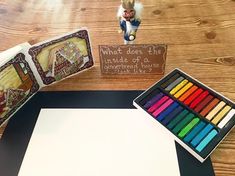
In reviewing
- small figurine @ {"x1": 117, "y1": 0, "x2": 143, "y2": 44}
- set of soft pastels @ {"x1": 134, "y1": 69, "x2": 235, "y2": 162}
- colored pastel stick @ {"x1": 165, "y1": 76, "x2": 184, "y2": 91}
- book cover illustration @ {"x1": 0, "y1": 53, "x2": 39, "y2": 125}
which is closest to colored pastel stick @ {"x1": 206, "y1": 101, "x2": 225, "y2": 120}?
set of soft pastels @ {"x1": 134, "y1": 69, "x2": 235, "y2": 162}

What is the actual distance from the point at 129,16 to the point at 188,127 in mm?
277

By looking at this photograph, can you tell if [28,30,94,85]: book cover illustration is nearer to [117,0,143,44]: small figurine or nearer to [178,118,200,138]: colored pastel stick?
[117,0,143,44]: small figurine

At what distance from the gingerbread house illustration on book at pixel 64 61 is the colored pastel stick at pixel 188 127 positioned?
310 mm

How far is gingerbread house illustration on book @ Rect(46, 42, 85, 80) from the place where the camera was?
68cm

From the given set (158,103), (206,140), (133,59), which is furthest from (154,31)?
(206,140)

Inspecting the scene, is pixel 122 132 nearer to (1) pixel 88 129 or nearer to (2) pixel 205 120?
(1) pixel 88 129

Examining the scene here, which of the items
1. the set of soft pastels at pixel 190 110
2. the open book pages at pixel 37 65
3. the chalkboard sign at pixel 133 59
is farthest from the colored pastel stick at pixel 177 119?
the open book pages at pixel 37 65

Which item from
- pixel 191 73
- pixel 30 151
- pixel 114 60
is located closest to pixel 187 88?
pixel 191 73

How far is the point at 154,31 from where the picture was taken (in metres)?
0.86

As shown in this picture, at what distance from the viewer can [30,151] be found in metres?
0.60

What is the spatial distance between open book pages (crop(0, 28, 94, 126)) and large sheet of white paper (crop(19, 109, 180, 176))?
72 millimetres

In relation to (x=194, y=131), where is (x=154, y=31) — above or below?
above

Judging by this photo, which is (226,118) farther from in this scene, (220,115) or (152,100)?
(152,100)

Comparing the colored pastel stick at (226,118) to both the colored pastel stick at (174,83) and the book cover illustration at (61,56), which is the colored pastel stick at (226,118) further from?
the book cover illustration at (61,56)
